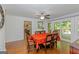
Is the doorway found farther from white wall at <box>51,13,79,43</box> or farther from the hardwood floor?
white wall at <box>51,13,79,43</box>

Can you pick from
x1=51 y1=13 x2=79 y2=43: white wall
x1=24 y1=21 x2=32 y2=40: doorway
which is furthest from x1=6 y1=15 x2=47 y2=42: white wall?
x1=51 y1=13 x2=79 y2=43: white wall

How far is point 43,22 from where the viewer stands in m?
4.77

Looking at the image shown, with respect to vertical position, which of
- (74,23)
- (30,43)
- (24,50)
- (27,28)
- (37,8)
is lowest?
(24,50)

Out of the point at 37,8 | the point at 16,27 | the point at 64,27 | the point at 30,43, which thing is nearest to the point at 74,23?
the point at 64,27

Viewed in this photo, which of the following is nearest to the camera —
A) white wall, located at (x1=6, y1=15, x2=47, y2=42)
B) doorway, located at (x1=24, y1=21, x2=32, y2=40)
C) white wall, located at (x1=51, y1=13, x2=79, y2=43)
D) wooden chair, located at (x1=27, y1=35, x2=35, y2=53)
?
wooden chair, located at (x1=27, y1=35, x2=35, y2=53)

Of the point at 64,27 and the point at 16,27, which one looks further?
the point at 64,27

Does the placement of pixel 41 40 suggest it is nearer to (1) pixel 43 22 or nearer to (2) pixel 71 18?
(1) pixel 43 22

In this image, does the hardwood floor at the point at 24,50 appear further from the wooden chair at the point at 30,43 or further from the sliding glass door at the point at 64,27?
the sliding glass door at the point at 64,27

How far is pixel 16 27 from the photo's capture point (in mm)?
4961

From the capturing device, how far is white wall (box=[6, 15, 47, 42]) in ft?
15.6

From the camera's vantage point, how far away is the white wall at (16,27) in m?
4.74

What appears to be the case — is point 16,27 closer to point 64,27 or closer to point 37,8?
point 37,8

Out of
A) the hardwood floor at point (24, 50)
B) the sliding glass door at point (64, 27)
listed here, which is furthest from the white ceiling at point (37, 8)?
the hardwood floor at point (24, 50)
